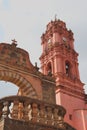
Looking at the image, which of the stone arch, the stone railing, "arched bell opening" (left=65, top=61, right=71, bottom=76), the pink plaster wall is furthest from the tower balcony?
"arched bell opening" (left=65, top=61, right=71, bottom=76)

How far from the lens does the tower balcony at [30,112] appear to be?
7.02 metres

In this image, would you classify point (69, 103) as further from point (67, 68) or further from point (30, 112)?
point (30, 112)

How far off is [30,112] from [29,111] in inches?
1.6

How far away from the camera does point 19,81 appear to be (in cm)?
1367

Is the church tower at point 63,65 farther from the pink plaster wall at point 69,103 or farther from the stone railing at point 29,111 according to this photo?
the stone railing at point 29,111

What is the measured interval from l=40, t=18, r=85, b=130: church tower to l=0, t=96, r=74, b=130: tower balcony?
19729 millimetres

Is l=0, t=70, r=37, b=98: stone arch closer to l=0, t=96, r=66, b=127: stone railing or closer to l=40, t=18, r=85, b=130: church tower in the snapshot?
l=0, t=96, r=66, b=127: stone railing

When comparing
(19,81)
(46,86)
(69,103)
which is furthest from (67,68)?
(19,81)

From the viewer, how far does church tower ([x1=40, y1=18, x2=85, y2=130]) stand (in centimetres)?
2833

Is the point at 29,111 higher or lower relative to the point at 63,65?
lower

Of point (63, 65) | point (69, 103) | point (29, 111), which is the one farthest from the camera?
point (63, 65)

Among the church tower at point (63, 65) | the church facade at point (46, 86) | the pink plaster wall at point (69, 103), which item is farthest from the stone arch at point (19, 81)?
the pink plaster wall at point (69, 103)

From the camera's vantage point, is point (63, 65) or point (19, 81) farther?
point (63, 65)

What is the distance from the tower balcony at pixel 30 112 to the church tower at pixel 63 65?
19729 mm
